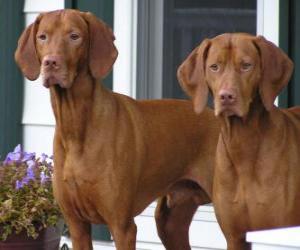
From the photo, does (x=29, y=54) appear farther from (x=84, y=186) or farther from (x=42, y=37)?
(x=84, y=186)

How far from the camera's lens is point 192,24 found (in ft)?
20.9

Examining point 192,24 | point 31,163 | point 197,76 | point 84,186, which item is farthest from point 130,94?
point 197,76

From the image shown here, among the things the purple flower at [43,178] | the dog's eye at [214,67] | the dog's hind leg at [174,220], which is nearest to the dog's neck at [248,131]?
the dog's eye at [214,67]

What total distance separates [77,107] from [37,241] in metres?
0.94

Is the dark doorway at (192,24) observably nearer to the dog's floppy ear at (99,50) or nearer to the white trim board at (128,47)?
the white trim board at (128,47)

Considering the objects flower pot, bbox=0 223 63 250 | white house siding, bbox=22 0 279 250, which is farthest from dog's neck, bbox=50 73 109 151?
white house siding, bbox=22 0 279 250

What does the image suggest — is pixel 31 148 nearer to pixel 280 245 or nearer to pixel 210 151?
pixel 210 151

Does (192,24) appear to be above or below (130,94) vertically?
above

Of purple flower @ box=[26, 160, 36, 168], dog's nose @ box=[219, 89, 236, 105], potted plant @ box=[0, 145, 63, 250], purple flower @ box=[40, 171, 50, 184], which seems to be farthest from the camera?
Answer: purple flower @ box=[26, 160, 36, 168]

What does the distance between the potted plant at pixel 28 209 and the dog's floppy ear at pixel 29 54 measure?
0.83 metres

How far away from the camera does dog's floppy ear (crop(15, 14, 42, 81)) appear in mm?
5059

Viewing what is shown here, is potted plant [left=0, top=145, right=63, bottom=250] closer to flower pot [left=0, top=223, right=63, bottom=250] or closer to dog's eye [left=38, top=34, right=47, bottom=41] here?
flower pot [left=0, top=223, right=63, bottom=250]

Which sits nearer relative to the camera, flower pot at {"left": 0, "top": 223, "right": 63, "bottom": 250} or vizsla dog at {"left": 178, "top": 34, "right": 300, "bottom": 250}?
vizsla dog at {"left": 178, "top": 34, "right": 300, "bottom": 250}

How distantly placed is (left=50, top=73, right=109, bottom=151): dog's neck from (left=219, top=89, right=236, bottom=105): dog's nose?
0.80m
